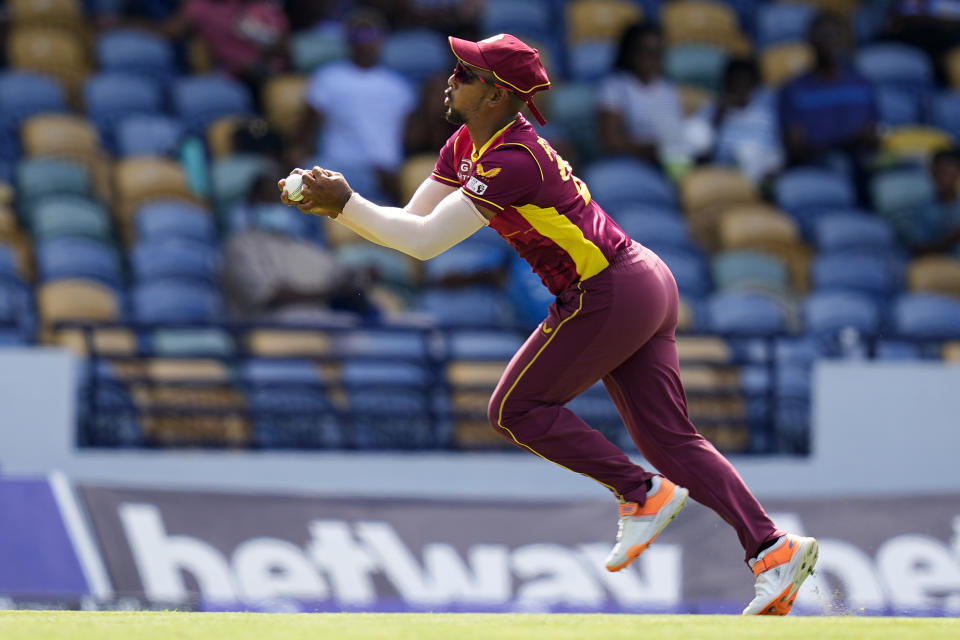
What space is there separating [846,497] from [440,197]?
4.17m

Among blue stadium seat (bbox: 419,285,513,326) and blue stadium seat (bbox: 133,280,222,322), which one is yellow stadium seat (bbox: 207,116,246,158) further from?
blue stadium seat (bbox: 419,285,513,326)

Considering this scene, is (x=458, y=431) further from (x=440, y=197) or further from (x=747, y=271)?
(x=440, y=197)

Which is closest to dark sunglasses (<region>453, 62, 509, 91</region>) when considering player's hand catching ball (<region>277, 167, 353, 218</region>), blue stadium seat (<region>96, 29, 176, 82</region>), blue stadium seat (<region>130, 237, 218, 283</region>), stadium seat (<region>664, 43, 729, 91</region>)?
player's hand catching ball (<region>277, 167, 353, 218</region>)

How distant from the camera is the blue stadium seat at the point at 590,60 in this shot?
11.9 m

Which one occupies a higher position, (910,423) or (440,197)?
(440,197)

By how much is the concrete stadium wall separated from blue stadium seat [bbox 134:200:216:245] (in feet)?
5.10

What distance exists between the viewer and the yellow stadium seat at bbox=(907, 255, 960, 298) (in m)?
10.2

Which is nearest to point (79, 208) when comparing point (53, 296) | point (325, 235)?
point (53, 296)

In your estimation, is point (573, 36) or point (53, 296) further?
point (573, 36)

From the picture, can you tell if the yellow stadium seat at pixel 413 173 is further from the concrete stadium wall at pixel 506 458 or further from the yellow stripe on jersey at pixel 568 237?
the yellow stripe on jersey at pixel 568 237

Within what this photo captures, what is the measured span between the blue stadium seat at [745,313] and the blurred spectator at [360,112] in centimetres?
248

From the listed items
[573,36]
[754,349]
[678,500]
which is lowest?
[754,349]

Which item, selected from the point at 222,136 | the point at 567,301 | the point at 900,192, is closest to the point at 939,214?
the point at 900,192

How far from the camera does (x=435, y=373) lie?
29.5 feet
